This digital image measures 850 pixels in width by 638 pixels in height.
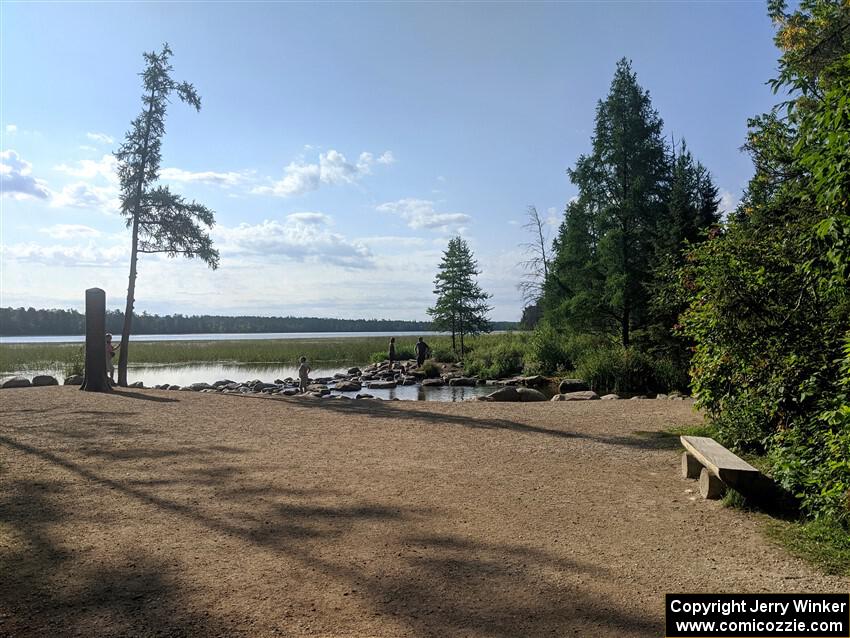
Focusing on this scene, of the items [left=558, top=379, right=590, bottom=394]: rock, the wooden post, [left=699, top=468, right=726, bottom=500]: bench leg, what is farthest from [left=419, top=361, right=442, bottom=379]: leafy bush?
[left=699, top=468, right=726, bottom=500]: bench leg

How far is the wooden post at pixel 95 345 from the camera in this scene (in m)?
16.0

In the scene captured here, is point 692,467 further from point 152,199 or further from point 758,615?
point 152,199

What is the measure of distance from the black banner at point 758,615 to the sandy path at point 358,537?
16 cm

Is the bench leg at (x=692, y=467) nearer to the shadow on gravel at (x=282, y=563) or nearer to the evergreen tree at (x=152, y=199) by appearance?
the shadow on gravel at (x=282, y=563)

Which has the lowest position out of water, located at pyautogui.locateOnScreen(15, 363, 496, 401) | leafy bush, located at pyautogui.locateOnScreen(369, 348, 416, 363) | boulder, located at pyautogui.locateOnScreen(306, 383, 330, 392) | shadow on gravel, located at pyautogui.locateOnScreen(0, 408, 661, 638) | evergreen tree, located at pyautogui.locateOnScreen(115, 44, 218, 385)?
water, located at pyautogui.locateOnScreen(15, 363, 496, 401)

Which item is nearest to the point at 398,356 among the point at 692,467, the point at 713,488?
the point at 692,467

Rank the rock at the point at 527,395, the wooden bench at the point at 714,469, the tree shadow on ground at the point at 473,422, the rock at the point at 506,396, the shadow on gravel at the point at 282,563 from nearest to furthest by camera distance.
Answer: the shadow on gravel at the point at 282,563 < the wooden bench at the point at 714,469 < the tree shadow on ground at the point at 473,422 < the rock at the point at 506,396 < the rock at the point at 527,395

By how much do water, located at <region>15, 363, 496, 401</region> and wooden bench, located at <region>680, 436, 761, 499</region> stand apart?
12837 millimetres

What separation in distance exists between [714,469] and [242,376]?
93.4ft

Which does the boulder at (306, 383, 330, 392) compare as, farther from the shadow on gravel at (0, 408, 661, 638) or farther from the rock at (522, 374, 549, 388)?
the shadow on gravel at (0, 408, 661, 638)

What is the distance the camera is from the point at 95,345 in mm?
16125

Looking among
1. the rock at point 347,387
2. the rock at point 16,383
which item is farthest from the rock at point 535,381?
the rock at point 16,383

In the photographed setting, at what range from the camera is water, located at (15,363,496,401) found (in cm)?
2178

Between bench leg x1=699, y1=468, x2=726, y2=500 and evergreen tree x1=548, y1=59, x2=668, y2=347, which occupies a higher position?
evergreen tree x1=548, y1=59, x2=668, y2=347
